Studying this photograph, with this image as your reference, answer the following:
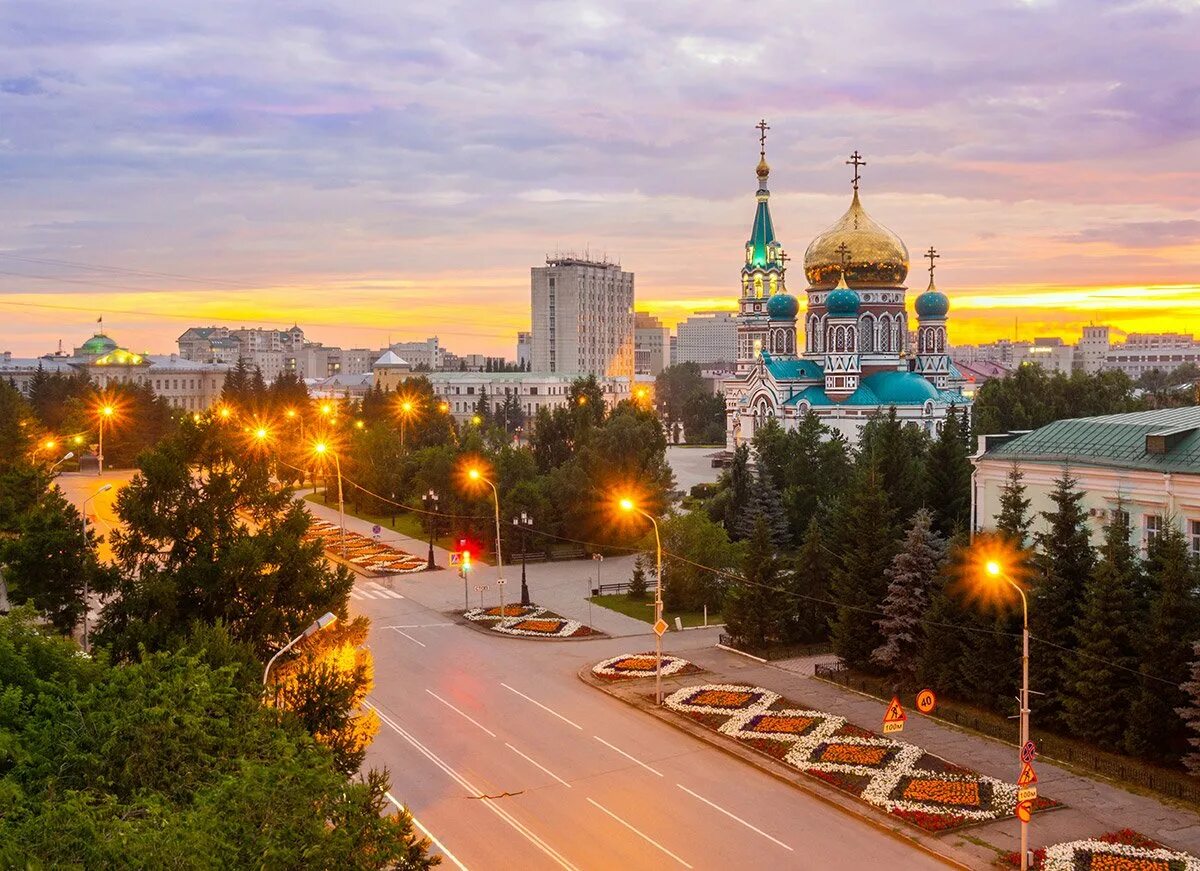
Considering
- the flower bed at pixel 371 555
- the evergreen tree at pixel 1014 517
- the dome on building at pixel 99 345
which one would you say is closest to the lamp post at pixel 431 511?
the flower bed at pixel 371 555

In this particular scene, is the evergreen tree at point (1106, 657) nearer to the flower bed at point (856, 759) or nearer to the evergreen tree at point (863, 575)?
the flower bed at point (856, 759)

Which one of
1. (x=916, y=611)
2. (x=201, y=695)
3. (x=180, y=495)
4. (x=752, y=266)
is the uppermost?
(x=752, y=266)

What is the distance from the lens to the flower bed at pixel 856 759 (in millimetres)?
22516

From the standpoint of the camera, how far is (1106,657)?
82.5 ft

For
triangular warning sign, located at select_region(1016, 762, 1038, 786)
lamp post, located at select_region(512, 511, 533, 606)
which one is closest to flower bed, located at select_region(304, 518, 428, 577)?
lamp post, located at select_region(512, 511, 533, 606)

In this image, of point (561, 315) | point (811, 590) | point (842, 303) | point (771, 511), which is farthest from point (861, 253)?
point (561, 315)

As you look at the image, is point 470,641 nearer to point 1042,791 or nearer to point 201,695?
point 1042,791

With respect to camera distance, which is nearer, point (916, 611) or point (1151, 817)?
point (1151, 817)

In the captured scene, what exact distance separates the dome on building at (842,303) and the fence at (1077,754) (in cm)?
4630

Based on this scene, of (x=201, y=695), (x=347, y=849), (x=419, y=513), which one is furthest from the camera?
(x=419, y=513)

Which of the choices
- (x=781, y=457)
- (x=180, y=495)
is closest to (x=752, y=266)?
(x=781, y=457)

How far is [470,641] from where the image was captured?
3725cm

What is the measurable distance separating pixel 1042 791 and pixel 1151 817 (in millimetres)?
2088

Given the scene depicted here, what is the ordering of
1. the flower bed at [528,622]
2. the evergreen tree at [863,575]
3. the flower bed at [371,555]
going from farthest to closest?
1. the flower bed at [371,555]
2. the flower bed at [528,622]
3. the evergreen tree at [863,575]
